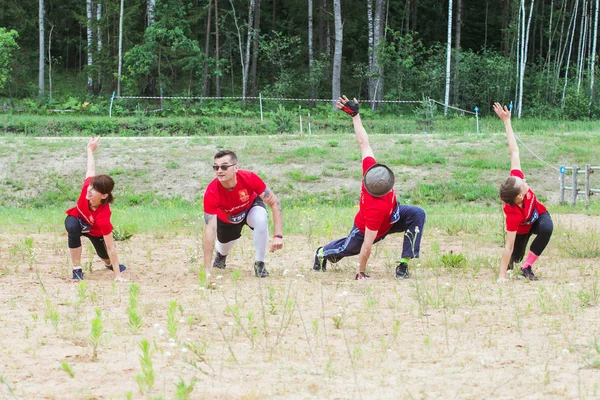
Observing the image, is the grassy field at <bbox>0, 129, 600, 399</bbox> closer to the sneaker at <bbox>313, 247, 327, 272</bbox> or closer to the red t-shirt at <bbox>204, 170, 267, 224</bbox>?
the sneaker at <bbox>313, 247, 327, 272</bbox>

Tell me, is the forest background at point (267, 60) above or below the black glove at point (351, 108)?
above

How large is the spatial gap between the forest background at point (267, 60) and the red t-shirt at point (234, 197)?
29866 millimetres

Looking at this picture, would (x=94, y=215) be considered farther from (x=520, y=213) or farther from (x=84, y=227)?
(x=520, y=213)

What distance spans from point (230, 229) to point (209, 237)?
933 millimetres

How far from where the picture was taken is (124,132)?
103 ft

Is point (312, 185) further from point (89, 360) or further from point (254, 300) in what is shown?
point (89, 360)

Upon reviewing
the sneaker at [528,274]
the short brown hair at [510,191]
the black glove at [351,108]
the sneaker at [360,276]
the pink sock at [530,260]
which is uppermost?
the black glove at [351,108]

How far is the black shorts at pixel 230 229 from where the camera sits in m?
9.06

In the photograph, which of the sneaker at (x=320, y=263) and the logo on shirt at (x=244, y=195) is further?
the sneaker at (x=320, y=263)

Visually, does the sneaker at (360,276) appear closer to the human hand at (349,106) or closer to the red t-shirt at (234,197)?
the red t-shirt at (234,197)

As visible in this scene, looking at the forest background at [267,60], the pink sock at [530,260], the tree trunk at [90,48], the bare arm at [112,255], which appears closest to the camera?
the bare arm at [112,255]

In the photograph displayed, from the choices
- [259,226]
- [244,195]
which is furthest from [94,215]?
[259,226]

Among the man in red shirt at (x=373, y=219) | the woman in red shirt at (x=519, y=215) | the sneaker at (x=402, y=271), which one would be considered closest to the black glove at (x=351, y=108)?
the man in red shirt at (x=373, y=219)

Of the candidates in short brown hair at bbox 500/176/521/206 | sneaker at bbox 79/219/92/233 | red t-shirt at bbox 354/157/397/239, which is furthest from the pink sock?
sneaker at bbox 79/219/92/233
